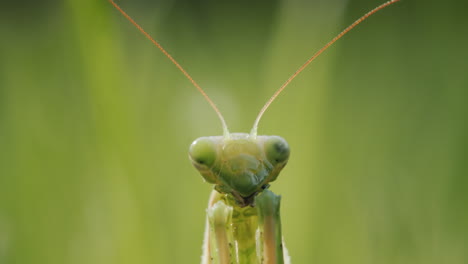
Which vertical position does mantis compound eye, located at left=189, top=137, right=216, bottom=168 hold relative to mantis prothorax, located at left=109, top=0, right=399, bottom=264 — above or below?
above

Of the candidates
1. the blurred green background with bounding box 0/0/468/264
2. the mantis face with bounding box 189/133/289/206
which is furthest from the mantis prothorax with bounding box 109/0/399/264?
the blurred green background with bounding box 0/0/468/264

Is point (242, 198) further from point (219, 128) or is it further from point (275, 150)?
point (219, 128)

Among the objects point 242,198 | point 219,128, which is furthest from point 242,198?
point 219,128

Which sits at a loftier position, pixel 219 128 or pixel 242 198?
pixel 219 128

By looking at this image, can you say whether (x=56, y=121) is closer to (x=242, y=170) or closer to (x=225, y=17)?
(x=225, y=17)

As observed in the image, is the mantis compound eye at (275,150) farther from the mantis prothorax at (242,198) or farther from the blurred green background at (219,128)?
the blurred green background at (219,128)

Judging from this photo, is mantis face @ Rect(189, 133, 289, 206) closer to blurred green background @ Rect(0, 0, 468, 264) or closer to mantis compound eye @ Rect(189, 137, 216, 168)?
mantis compound eye @ Rect(189, 137, 216, 168)

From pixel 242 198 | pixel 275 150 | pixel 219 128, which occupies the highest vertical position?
pixel 219 128
